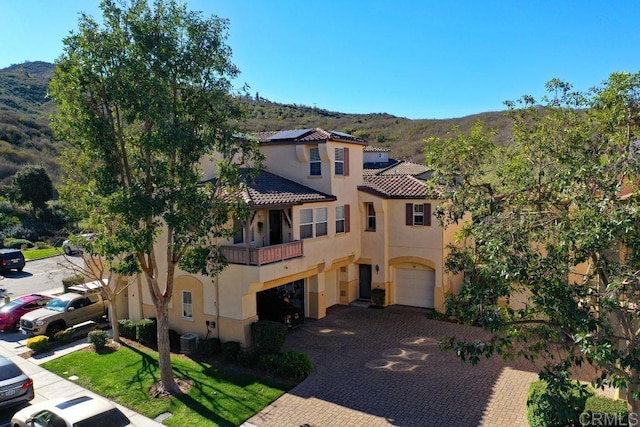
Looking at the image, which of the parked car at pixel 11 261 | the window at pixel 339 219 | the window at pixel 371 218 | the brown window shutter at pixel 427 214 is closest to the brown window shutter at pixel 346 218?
the window at pixel 339 219

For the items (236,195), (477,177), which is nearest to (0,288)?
(236,195)

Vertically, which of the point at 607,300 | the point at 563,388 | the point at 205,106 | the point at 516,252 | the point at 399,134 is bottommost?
the point at 563,388

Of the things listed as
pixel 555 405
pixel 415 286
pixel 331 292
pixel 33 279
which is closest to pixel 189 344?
pixel 331 292

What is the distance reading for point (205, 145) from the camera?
13.7 m

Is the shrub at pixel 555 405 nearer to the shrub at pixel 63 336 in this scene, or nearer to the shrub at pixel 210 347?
the shrub at pixel 210 347

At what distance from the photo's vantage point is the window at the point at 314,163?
2245 centimetres

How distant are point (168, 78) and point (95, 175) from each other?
3.62 metres

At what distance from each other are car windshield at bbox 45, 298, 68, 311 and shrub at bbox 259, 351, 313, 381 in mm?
10694

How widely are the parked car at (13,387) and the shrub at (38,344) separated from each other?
4.74 metres

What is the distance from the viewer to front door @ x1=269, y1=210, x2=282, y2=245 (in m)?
20.8

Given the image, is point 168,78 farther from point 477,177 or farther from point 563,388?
point 563,388

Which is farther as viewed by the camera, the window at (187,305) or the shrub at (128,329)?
the shrub at (128,329)

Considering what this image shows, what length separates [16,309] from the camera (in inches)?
837

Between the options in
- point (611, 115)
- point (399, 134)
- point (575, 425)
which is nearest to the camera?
point (611, 115)
